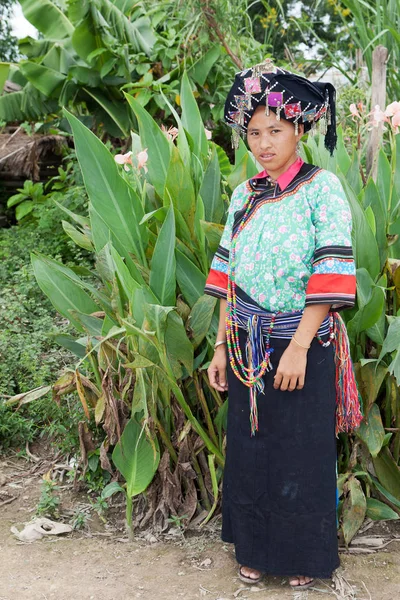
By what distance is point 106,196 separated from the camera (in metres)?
2.60

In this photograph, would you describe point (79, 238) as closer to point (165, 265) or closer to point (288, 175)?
A: point (165, 265)

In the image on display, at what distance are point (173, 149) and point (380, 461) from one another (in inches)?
52.1

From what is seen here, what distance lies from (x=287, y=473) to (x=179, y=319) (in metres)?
0.62

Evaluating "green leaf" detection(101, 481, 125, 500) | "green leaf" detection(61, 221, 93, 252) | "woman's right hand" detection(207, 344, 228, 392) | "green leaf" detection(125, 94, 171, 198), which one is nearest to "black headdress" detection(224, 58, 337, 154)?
"green leaf" detection(125, 94, 171, 198)

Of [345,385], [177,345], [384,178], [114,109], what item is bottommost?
[345,385]

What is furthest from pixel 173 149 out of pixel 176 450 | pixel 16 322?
pixel 16 322

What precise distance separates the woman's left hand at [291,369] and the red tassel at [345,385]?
8.4 inches

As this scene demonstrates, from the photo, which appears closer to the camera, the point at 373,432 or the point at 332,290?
the point at 332,290

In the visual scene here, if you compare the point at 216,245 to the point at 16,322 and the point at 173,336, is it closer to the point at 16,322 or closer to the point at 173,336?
the point at 173,336

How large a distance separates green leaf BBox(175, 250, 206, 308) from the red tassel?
1.77 ft

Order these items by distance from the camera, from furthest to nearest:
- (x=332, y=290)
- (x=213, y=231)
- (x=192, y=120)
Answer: (x=192, y=120) → (x=213, y=231) → (x=332, y=290)

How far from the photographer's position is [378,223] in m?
2.56

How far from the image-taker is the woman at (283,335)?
6.79 feet

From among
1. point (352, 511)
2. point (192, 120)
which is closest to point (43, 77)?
point (192, 120)
